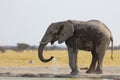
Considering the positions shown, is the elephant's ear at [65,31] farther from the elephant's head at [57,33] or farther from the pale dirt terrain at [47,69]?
Answer: the pale dirt terrain at [47,69]

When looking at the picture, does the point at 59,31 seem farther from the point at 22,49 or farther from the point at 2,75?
the point at 22,49

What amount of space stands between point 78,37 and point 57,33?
1.24 m

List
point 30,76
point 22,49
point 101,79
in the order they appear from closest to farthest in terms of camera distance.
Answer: point 101,79 → point 30,76 → point 22,49

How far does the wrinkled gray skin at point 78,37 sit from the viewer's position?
85.6 ft

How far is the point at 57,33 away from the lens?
2680 cm

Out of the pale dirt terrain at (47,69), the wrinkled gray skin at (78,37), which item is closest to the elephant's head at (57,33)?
the wrinkled gray skin at (78,37)

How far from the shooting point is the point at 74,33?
26328mm

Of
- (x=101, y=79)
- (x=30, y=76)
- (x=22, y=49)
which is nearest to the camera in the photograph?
(x=101, y=79)

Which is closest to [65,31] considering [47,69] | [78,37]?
[78,37]

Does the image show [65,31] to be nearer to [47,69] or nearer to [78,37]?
[78,37]

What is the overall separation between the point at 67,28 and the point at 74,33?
441 millimetres

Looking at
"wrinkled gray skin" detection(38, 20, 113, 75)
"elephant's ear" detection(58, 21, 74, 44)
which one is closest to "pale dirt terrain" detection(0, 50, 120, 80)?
"wrinkled gray skin" detection(38, 20, 113, 75)

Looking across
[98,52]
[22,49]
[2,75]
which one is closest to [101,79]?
[98,52]

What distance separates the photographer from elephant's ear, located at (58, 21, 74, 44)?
26.1 m
